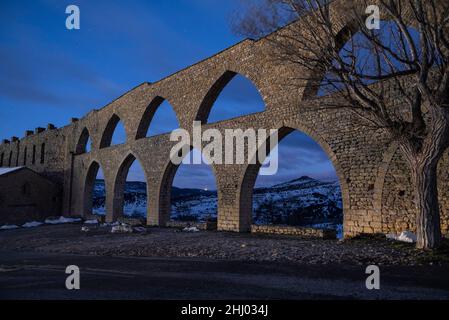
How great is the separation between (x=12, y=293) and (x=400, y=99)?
887 cm

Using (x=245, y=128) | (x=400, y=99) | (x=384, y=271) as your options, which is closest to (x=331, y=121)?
(x=400, y=99)

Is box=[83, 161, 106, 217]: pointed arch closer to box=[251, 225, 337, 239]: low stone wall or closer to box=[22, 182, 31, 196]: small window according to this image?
box=[22, 182, 31, 196]: small window

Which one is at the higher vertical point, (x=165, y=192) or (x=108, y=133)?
(x=108, y=133)

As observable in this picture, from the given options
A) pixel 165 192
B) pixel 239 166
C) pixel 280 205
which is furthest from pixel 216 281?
pixel 280 205

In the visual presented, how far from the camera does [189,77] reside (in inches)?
631

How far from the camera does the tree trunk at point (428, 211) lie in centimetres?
672

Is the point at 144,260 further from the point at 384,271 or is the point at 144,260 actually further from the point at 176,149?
the point at 176,149

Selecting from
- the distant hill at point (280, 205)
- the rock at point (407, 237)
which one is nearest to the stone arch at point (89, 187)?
the distant hill at point (280, 205)

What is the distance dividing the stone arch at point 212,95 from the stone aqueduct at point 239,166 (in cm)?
4

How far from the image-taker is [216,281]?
14.9 ft

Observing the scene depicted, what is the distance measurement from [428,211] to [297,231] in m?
4.83

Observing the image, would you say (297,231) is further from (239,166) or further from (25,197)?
(25,197)

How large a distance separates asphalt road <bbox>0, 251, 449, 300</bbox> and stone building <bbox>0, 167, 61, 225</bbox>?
1953 cm

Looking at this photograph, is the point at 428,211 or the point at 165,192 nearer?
the point at 428,211
